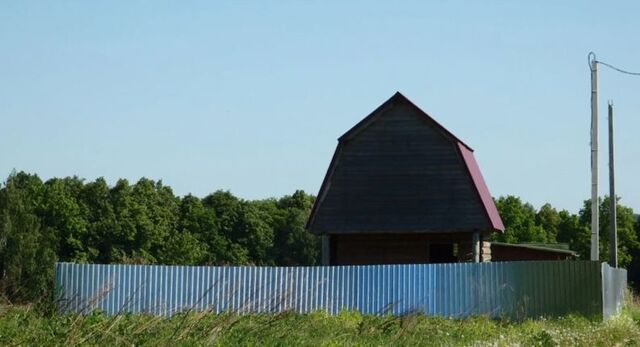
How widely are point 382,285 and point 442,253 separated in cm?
938

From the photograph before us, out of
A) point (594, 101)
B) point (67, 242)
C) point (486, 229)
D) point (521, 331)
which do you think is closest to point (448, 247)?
point (486, 229)

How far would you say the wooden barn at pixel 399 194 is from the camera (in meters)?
33.7

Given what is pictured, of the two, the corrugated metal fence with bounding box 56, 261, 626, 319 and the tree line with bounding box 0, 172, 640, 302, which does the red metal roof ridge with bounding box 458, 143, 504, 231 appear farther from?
the tree line with bounding box 0, 172, 640, 302

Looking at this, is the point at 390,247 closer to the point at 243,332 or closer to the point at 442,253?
the point at 442,253

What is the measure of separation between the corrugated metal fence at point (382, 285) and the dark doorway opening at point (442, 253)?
28.6ft

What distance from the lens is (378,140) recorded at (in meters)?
34.7

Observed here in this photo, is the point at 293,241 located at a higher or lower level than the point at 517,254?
higher

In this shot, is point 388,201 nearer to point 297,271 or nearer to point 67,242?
point 297,271

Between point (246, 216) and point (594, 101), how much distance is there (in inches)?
2340

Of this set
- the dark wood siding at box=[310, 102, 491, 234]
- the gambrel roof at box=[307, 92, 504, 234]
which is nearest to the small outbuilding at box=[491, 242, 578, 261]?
the gambrel roof at box=[307, 92, 504, 234]

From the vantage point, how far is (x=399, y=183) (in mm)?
34156

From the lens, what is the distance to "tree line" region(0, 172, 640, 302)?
65.2m

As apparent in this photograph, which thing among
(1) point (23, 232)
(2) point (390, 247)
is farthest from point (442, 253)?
(1) point (23, 232)

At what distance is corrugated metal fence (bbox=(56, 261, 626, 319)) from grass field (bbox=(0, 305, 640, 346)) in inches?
243
